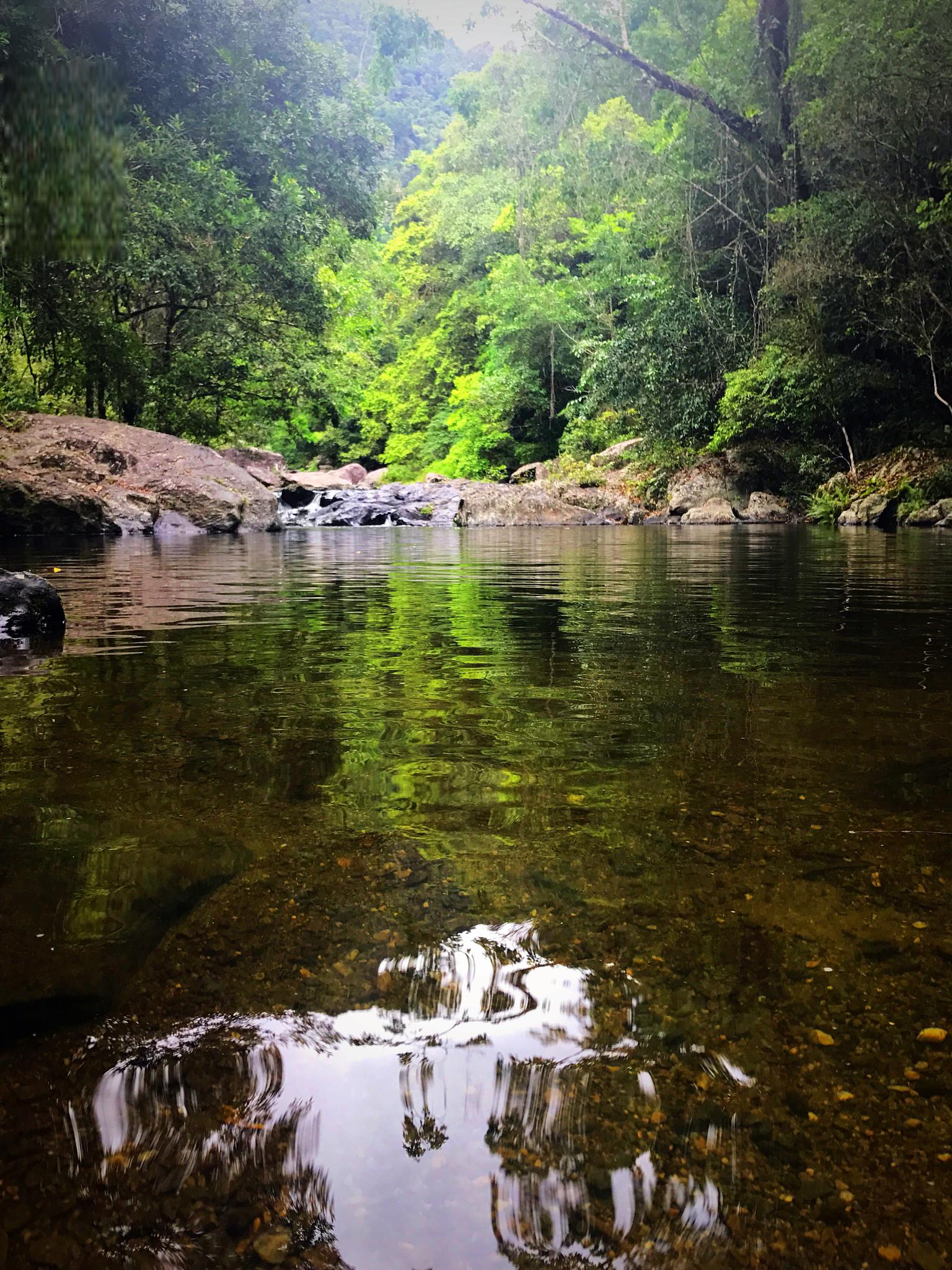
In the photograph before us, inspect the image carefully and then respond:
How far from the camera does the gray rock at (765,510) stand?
2225 cm

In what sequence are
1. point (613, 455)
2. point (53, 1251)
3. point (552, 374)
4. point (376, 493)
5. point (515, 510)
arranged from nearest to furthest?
point (53, 1251) → point (515, 510) → point (376, 493) → point (613, 455) → point (552, 374)

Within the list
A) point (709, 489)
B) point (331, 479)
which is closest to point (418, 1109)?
point (709, 489)

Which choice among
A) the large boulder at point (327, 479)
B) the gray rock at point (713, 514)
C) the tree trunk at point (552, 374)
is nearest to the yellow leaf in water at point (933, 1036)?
the gray rock at point (713, 514)

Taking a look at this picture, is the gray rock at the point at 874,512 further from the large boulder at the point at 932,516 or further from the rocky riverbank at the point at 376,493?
the large boulder at the point at 932,516

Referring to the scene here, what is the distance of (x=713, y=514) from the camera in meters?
22.6

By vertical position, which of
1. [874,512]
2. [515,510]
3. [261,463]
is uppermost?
[261,463]

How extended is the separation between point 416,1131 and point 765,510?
2318 centimetres

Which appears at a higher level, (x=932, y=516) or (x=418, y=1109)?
(x=932, y=516)

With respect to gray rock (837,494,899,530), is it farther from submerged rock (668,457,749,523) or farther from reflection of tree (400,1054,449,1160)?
reflection of tree (400,1054,449,1160)

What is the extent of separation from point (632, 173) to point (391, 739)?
91.2 ft

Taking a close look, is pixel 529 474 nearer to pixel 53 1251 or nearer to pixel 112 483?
pixel 112 483

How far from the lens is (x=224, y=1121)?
898 mm

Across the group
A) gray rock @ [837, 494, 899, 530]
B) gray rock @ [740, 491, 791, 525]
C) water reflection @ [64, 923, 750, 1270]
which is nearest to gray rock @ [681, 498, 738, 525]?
gray rock @ [740, 491, 791, 525]

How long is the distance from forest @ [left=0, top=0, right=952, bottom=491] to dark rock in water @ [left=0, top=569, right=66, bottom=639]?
544 centimetres
